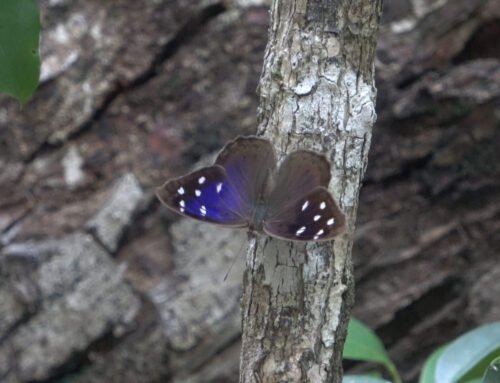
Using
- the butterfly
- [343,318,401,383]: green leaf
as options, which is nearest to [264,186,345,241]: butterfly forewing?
the butterfly

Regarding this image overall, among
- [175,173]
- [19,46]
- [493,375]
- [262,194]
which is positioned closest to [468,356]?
[493,375]

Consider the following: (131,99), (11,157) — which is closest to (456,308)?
(131,99)

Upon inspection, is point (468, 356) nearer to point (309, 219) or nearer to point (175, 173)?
point (309, 219)

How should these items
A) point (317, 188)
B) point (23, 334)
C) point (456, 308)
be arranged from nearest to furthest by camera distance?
point (317, 188)
point (23, 334)
point (456, 308)

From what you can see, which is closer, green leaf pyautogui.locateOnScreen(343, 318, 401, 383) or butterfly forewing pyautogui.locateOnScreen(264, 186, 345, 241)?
butterfly forewing pyautogui.locateOnScreen(264, 186, 345, 241)

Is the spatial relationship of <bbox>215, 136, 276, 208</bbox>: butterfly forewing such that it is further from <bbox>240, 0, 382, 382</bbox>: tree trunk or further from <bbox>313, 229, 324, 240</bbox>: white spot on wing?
<bbox>313, 229, 324, 240</bbox>: white spot on wing

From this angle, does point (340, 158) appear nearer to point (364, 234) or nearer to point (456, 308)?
point (364, 234)
